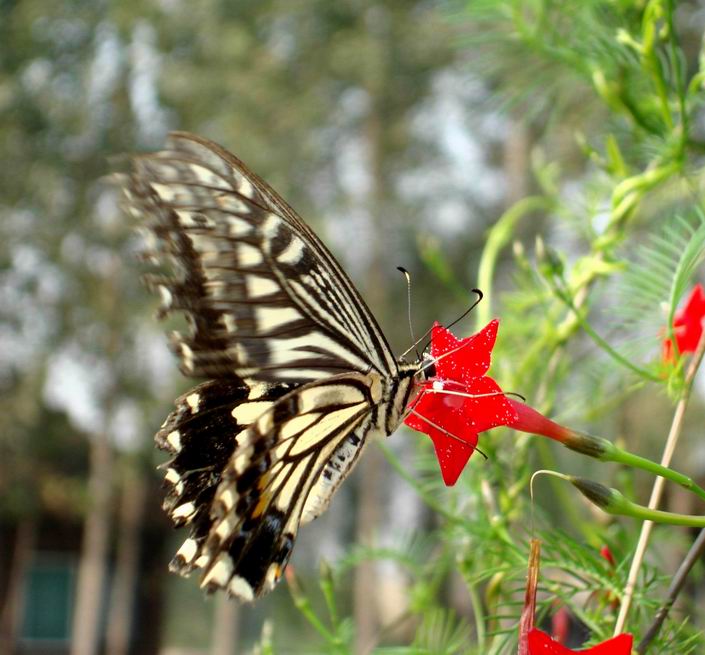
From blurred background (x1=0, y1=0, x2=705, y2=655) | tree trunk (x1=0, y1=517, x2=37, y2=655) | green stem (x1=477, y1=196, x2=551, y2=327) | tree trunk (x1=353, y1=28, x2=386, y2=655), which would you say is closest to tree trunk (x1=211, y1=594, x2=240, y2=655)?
blurred background (x1=0, y1=0, x2=705, y2=655)

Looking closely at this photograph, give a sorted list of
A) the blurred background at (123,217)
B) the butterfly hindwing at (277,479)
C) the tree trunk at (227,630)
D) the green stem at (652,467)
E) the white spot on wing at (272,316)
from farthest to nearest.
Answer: the tree trunk at (227,630), the blurred background at (123,217), the white spot on wing at (272,316), the butterfly hindwing at (277,479), the green stem at (652,467)


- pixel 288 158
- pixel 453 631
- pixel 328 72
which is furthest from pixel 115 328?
pixel 453 631

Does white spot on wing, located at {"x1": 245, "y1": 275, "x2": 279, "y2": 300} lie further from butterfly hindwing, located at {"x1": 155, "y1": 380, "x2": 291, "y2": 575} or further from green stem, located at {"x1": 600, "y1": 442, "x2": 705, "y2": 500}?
green stem, located at {"x1": 600, "y1": 442, "x2": 705, "y2": 500}

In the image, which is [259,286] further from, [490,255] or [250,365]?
[490,255]

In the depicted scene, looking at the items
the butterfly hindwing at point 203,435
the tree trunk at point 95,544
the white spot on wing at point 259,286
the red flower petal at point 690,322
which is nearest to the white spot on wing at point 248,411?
the butterfly hindwing at point 203,435

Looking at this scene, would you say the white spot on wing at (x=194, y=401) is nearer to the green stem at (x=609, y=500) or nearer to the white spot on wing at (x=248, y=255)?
the white spot on wing at (x=248, y=255)

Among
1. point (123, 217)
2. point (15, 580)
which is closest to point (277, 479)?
point (123, 217)
